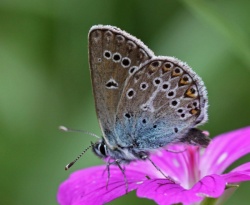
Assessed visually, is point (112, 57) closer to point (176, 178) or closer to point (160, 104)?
point (160, 104)

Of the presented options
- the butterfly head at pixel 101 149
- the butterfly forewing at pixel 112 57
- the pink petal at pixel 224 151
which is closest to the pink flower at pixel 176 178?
the pink petal at pixel 224 151

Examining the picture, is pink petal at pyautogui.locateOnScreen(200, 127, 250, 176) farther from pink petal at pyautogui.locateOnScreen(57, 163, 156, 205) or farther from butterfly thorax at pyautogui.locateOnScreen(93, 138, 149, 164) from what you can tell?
butterfly thorax at pyautogui.locateOnScreen(93, 138, 149, 164)

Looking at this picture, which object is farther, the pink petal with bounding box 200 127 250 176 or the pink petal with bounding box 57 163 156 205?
the pink petal with bounding box 200 127 250 176

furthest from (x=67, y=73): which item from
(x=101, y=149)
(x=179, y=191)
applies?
(x=179, y=191)

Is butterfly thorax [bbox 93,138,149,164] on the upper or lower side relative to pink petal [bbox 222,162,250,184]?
lower

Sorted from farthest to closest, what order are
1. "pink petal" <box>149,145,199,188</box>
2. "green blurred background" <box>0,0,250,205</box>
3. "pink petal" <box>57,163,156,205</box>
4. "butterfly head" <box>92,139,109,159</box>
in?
"green blurred background" <box>0,0,250,205</box> → "pink petal" <box>149,145,199,188</box> → "butterfly head" <box>92,139,109,159</box> → "pink petal" <box>57,163,156,205</box>

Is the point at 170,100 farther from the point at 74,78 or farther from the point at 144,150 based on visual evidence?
the point at 74,78

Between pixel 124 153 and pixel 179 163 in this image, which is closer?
pixel 124 153

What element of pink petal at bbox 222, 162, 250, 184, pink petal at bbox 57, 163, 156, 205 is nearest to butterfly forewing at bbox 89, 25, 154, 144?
pink petal at bbox 57, 163, 156, 205
